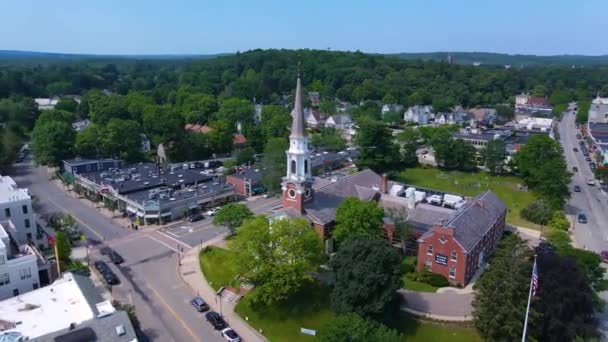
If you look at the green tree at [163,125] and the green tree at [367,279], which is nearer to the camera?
the green tree at [367,279]

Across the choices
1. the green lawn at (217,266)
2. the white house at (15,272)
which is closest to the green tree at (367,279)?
the green lawn at (217,266)

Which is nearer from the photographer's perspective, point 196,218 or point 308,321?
point 308,321

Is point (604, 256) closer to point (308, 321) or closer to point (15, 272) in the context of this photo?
point (308, 321)

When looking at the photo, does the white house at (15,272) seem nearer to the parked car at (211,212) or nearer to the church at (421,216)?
the church at (421,216)

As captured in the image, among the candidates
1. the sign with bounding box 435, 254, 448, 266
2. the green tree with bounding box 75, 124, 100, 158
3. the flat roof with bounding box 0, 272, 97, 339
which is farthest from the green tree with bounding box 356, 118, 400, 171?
the flat roof with bounding box 0, 272, 97, 339

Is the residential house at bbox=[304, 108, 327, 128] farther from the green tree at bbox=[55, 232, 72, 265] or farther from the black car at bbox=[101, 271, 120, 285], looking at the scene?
the black car at bbox=[101, 271, 120, 285]

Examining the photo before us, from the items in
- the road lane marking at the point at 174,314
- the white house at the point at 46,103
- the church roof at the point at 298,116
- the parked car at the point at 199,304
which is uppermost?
the church roof at the point at 298,116

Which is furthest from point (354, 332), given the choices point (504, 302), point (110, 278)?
point (110, 278)
